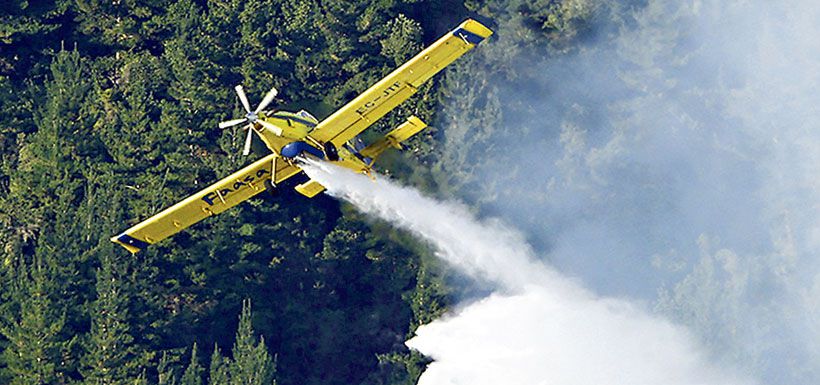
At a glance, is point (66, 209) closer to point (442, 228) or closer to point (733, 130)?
point (442, 228)

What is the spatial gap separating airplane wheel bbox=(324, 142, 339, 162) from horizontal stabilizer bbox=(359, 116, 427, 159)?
46.6 inches

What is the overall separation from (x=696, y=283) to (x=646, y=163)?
6.03 meters

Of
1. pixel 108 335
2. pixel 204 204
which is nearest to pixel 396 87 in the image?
pixel 204 204

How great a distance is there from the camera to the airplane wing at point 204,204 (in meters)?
84.8

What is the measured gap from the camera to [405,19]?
335ft

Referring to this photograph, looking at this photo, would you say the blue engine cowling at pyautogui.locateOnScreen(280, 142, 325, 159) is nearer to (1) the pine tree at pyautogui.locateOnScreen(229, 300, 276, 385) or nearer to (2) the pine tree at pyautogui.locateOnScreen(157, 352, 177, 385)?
(1) the pine tree at pyautogui.locateOnScreen(229, 300, 276, 385)

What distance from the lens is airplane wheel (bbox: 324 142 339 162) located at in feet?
266

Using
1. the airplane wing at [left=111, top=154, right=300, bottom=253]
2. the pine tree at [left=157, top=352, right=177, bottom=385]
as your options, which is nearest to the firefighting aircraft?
the airplane wing at [left=111, top=154, right=300, bottom=253]

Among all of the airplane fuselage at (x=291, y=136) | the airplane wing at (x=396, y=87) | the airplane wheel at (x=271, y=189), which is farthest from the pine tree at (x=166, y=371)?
the airplane wing at (x=396, y=87)

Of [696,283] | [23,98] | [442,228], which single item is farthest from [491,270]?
[23,98]

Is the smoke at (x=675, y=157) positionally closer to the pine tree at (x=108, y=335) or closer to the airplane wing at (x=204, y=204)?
the pine tree at (x=108, y=335)

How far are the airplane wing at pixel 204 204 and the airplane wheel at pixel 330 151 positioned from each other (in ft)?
10.6

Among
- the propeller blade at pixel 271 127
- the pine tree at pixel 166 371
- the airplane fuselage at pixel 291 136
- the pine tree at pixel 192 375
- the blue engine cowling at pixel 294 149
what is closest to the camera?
the propeller blade at pixel 271 127

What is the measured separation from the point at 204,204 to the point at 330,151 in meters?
5.58
